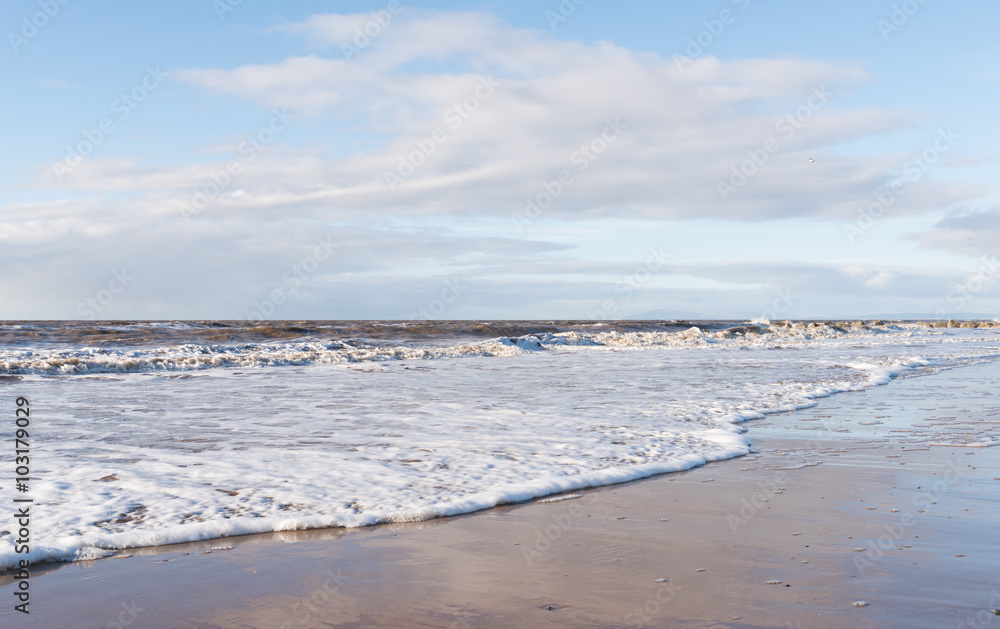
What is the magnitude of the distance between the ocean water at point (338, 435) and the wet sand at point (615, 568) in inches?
19.1

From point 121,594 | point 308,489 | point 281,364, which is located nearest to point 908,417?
point 308,489

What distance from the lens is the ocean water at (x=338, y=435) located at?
5465mm

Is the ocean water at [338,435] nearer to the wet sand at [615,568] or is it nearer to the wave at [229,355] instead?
the wave at [229,355]

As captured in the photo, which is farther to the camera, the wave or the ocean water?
the wave

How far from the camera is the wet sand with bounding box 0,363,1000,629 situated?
3549 millimetres

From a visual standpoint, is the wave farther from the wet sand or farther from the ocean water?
the wet sand


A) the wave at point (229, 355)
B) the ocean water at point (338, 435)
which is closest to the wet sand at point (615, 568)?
the ocean water at point (338, 435)

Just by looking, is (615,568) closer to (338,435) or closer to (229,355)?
(338,435)

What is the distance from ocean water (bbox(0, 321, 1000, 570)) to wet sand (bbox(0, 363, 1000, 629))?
1.59 feet

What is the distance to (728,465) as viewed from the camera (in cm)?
744

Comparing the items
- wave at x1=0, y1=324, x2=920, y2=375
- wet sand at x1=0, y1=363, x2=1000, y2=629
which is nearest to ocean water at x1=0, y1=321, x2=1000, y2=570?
wave at x1=0, y1=324, x2=920, y2=375

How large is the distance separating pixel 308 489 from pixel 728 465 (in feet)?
14.0

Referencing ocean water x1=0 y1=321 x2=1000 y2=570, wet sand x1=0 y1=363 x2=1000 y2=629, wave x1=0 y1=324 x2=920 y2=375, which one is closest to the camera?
wet sand x1=0 y1=363 x2=1000 y2=629

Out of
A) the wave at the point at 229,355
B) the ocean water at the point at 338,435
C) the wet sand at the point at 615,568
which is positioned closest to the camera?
the wet sand at the point at 615,568
